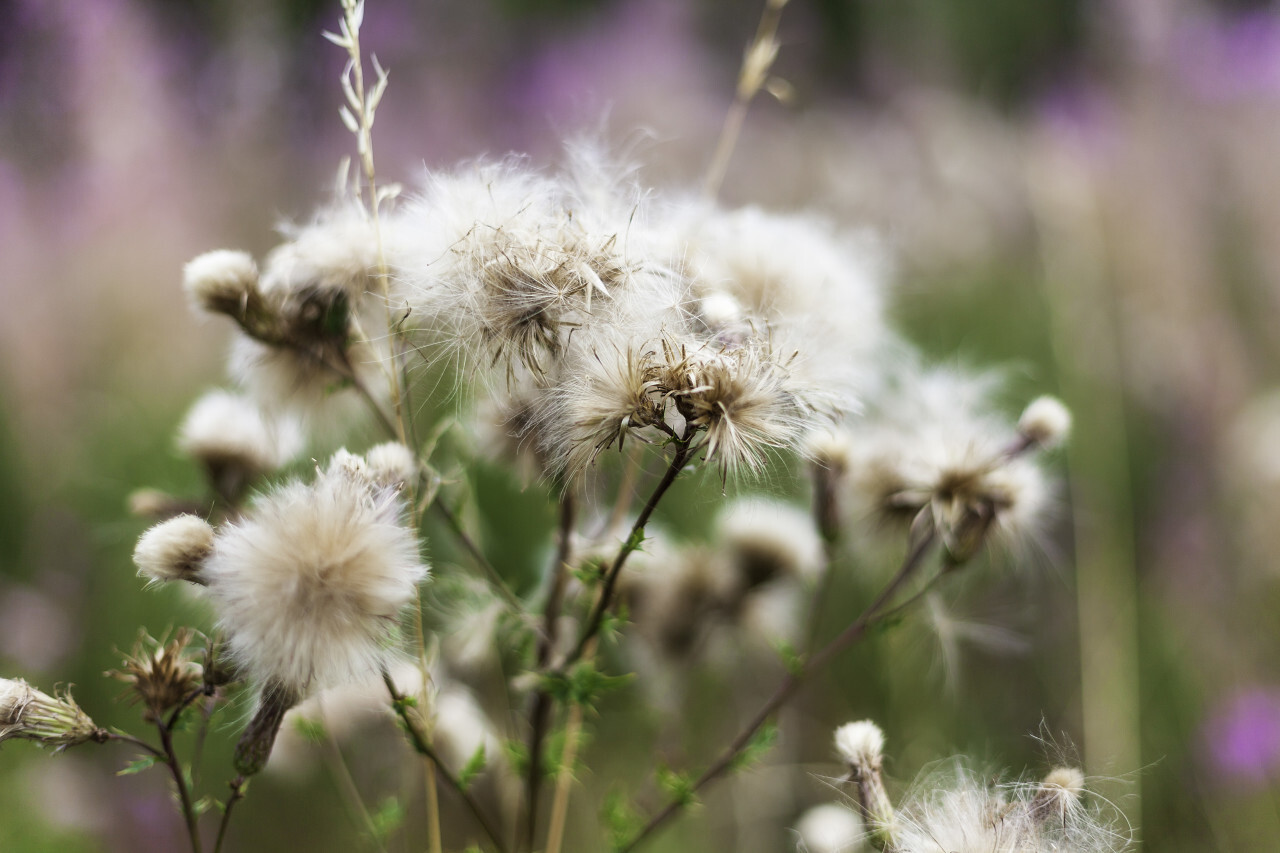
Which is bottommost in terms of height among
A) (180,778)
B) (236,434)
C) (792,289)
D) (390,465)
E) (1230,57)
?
(180,778)

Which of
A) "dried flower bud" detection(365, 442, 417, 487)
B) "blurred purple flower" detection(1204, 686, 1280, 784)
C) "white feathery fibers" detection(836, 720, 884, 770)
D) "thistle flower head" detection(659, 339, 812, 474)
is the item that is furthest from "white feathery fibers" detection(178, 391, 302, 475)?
"blurred purple flower" detection(1204, 686, 1280, 784)

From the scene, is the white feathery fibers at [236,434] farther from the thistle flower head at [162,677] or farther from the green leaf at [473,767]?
the green leaf at [473,767]

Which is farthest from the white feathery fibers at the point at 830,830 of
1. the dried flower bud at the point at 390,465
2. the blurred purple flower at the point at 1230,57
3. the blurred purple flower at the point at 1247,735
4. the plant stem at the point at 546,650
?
the blurred purple flower at the point at 1230,57

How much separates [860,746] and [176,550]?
54cm

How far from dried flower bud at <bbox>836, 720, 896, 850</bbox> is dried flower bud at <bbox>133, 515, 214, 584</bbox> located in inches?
20.3

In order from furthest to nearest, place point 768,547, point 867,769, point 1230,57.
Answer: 1. point 1230,57
2. point 768,547
3. point 867,769

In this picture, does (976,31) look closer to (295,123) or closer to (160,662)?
(295,123)

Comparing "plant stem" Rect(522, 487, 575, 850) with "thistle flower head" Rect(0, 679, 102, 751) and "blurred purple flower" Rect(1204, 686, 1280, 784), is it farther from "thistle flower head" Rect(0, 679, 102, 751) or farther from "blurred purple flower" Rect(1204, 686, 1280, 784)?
"blurred purple flower" Rect(1204, 686, 1280, 784)

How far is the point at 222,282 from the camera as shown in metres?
0.68

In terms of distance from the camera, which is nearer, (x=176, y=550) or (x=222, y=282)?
(x=176, y=550)

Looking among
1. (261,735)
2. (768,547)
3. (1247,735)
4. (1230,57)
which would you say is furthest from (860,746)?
(1230,57)

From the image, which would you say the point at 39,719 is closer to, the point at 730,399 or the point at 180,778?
the point at 180,778

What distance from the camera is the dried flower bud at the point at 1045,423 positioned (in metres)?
0.75

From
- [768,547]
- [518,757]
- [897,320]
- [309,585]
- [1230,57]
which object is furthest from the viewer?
[1230,57]
